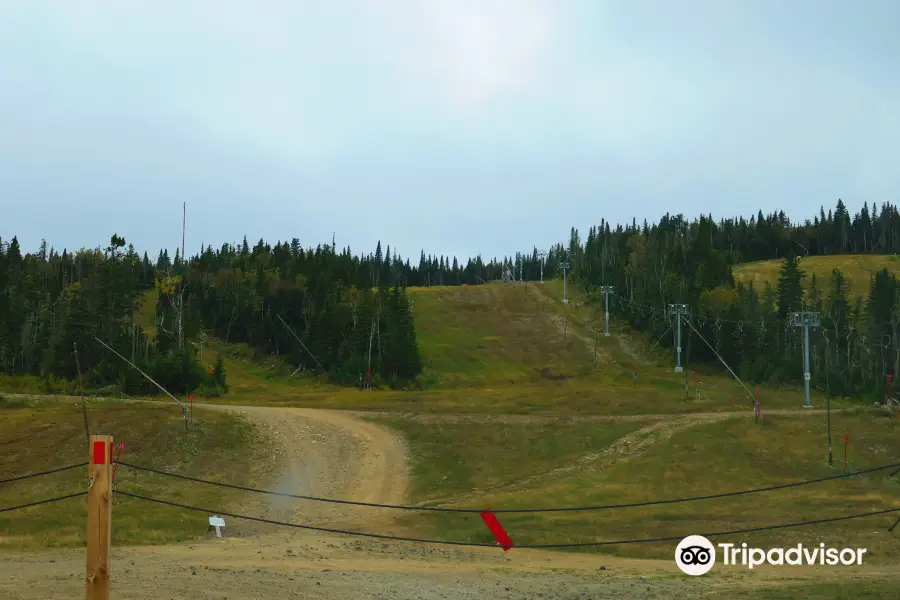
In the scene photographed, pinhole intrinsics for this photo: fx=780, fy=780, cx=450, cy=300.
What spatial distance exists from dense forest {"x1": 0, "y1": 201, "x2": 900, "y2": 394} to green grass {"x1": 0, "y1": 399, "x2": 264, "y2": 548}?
16148mm

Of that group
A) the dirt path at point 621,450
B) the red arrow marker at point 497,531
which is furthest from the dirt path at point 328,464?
the red arrow marker at point 497,531

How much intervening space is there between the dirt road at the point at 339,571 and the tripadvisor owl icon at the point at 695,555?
0.45 metres

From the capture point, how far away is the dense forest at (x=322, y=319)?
72.0 m

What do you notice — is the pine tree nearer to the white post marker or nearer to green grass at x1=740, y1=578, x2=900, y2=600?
the white post marker

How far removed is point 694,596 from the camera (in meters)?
16.0

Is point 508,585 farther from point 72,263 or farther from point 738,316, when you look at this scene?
point 72,263

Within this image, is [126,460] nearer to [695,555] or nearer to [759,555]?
[695,555]

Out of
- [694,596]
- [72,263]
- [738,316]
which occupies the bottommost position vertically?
[694,596]

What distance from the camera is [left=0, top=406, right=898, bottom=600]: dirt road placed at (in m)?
16.6

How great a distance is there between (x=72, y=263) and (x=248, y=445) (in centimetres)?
11073

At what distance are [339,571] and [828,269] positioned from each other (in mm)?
159199

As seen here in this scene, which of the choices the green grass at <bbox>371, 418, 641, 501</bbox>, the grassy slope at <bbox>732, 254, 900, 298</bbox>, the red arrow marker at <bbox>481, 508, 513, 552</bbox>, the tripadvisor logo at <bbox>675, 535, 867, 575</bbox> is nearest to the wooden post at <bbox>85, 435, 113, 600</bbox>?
the red arrow marker at <bbox>481, 508, 513, 552</bbox>

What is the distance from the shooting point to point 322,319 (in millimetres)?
91500

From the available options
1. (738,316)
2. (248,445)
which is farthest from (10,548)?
(738,316)
